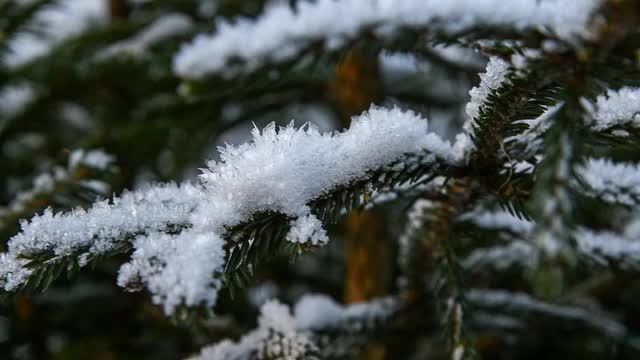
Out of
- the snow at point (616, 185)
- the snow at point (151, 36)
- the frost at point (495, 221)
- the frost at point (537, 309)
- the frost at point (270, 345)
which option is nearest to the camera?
the snow at point (616, 185)

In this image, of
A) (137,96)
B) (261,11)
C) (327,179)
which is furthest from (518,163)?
(137,96)

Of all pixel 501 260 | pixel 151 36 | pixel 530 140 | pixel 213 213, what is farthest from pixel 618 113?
pixel 151 36

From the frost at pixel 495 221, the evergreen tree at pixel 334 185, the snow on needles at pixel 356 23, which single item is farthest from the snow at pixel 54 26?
the frost at pixel 495 221

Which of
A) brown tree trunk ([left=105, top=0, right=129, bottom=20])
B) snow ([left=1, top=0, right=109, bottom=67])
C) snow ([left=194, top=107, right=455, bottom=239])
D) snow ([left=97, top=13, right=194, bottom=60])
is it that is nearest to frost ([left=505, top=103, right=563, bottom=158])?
snow ([left=194, top=107, right=455, bottom=239])

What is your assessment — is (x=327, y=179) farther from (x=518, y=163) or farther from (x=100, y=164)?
(x=100, y=164)

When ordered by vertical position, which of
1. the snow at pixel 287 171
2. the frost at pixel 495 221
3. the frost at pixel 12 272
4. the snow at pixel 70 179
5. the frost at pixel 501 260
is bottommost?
the frost at pixel 12 272

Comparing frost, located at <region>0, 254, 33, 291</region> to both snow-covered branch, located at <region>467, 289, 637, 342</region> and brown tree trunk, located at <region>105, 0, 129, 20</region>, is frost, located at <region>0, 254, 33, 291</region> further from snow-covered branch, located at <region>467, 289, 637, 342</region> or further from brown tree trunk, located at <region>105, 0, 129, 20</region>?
brown tree trunk, located at <region>105, 0, 129, 20</region>

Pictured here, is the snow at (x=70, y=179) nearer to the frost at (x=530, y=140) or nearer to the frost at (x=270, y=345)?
the frost at (x=270, y=345)
